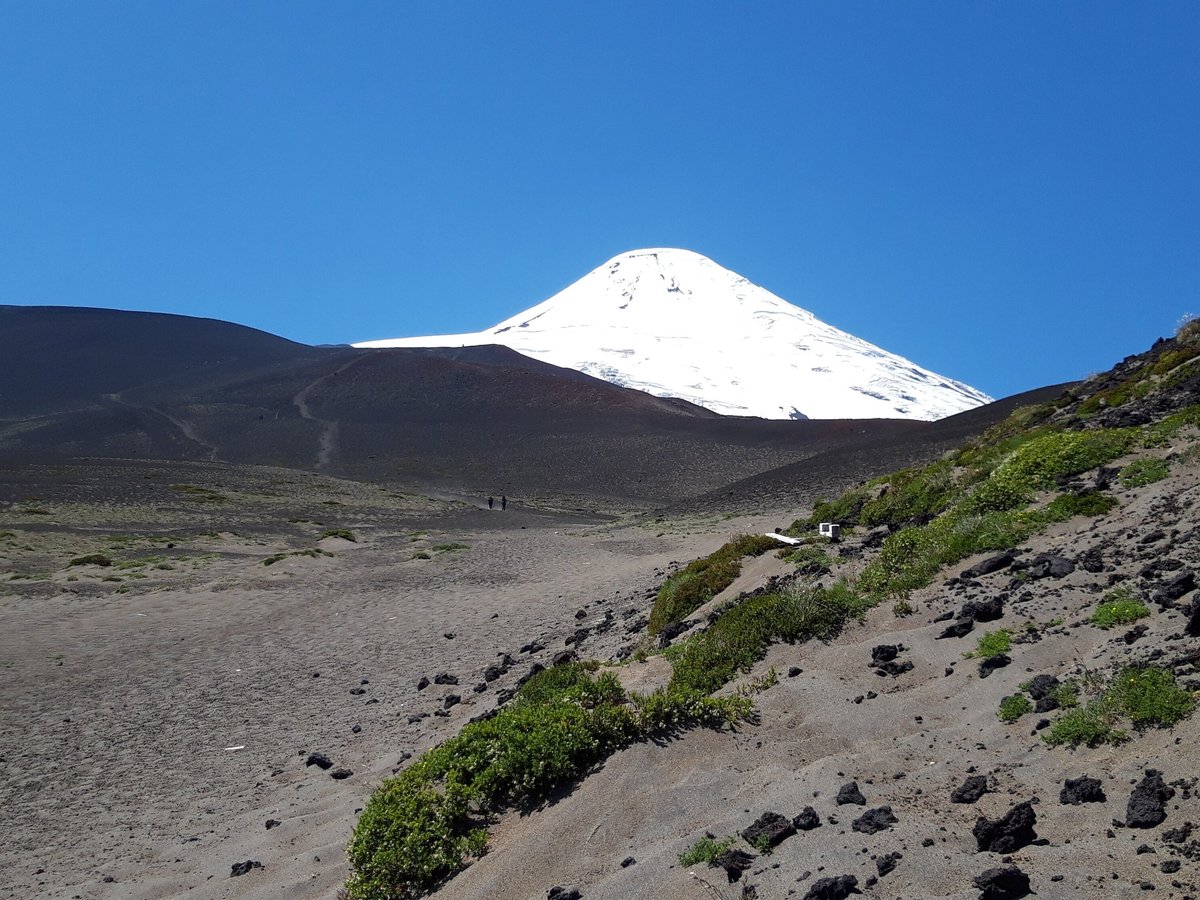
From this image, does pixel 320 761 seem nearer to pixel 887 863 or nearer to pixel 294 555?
pixel 887 863

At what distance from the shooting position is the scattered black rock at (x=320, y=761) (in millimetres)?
8461

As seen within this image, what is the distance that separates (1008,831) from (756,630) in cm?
327

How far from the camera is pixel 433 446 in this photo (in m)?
79.1

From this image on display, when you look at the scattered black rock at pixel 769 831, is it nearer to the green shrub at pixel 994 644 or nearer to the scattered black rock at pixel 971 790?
the scattered black rock at pixel 971 790

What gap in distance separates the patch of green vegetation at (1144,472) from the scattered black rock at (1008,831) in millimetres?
4915

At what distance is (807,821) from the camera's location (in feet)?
14.6

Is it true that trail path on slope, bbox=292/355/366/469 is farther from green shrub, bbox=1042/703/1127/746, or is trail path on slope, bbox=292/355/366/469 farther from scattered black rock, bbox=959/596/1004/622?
green shrub, bbox=1042/703/1127/746

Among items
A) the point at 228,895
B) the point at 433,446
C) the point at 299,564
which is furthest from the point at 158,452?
the point at 228,895

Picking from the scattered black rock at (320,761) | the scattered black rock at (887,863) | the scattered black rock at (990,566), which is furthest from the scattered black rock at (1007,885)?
the scattered black rock at (320,761)

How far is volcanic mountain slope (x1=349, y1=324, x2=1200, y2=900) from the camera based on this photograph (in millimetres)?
3906

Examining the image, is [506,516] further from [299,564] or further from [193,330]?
[193,330]

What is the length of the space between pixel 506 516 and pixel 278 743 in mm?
36210

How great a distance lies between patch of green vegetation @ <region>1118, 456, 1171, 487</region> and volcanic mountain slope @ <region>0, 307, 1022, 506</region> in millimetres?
38340

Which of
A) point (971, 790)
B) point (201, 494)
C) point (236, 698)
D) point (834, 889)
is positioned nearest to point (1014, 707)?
point (971, 790)
